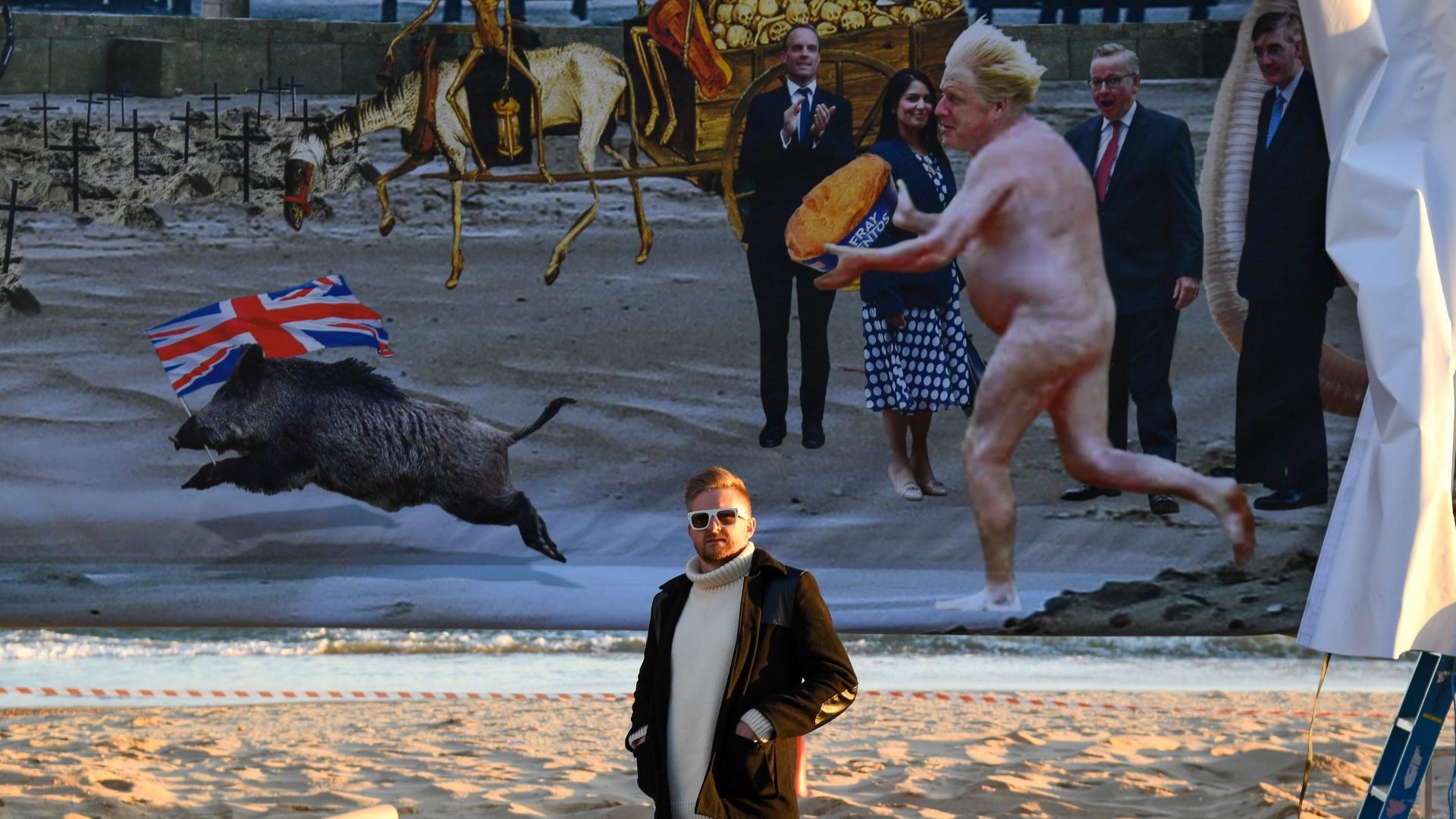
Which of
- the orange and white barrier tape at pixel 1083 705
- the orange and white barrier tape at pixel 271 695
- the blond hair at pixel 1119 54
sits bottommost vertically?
the orange and white barrier tape at pixel 271 695

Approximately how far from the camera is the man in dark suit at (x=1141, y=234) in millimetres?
5746

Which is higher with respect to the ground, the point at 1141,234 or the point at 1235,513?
the point at 1141,234

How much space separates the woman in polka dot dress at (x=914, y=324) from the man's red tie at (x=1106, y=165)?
548mm

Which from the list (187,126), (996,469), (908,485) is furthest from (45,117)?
(996,469)

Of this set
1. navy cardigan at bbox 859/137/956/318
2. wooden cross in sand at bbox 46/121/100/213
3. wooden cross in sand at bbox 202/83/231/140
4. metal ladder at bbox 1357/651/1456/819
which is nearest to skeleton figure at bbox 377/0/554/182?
wooden cross in sand at bbox 202/83/231/140

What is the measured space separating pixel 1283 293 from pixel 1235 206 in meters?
0.37

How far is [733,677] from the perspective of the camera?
2.76 metres

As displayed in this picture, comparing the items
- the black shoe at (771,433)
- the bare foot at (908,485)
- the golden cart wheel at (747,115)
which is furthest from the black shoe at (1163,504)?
the golden cart wheel at (747,115)

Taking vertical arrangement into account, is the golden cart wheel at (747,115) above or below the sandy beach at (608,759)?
above

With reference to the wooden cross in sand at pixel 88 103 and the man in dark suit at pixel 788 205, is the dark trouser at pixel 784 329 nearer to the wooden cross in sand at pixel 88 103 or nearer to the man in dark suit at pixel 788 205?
the man in dark suit at pixel 788 205

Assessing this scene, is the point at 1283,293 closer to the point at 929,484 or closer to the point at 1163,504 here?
the point at 1163,504

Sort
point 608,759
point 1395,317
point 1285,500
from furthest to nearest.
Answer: point 1285,500
point 608,759
point 1395,317

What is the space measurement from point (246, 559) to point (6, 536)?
0.88 metres

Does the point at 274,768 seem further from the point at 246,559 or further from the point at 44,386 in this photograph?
the point at 44,386
